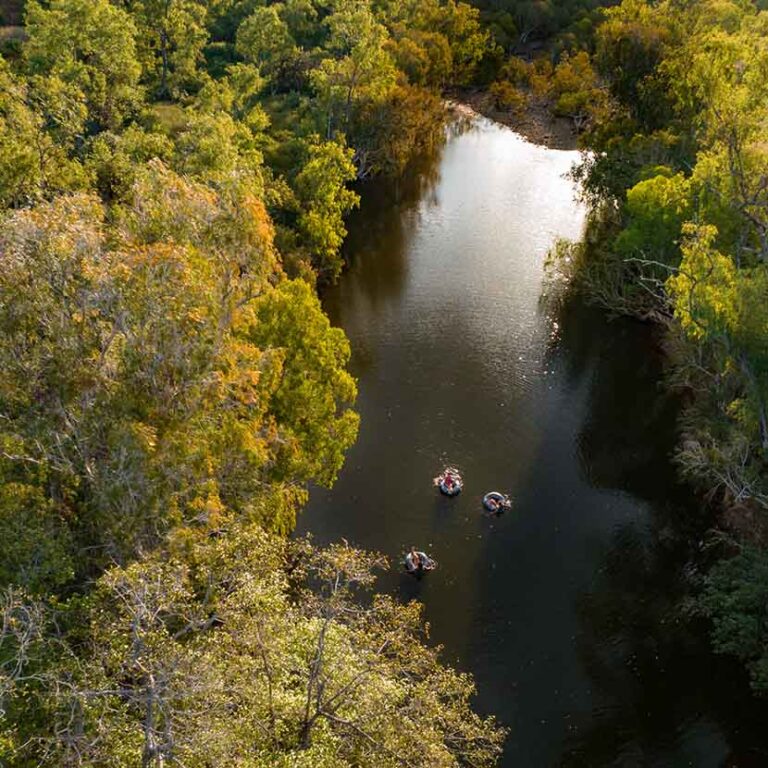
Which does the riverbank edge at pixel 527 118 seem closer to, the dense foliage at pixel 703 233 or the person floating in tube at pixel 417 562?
the dense foliage at pixel 703 233

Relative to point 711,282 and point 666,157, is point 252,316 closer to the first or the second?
point 711,282

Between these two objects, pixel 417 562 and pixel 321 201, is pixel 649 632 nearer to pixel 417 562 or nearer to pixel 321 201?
pixel 417 562

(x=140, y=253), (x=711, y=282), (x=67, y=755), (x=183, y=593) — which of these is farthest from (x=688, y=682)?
(x=140, y=253)

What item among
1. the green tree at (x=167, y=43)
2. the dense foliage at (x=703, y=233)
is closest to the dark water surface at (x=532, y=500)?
the dense foliage at (x=703, y=233)

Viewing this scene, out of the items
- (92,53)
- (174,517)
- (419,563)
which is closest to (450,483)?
(419,563)

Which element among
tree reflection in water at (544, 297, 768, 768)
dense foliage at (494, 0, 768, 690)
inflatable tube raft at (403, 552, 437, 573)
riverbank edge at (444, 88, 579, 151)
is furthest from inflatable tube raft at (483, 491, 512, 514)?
riverbank edge at (444, 88, 579, 151)
